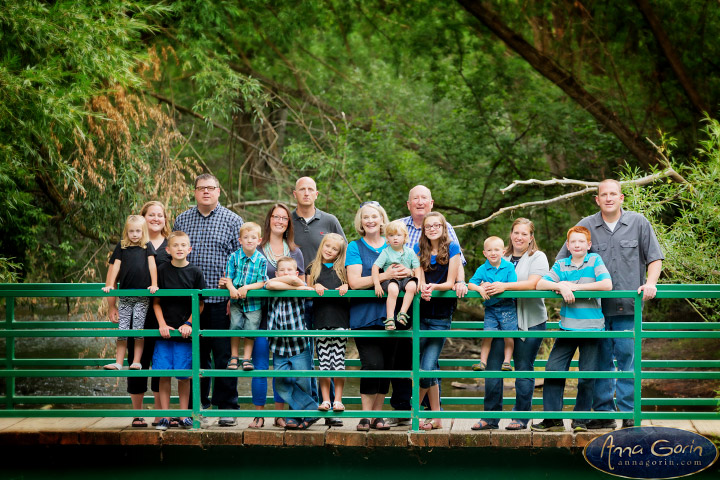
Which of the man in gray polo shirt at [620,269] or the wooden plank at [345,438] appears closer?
the wooden plank at [345,438]

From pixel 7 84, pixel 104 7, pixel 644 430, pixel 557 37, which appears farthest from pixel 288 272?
pixel 557 37

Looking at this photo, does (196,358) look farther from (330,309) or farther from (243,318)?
(330,309)

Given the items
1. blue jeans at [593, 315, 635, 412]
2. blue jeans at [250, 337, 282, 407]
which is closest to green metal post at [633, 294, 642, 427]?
blue jeans at [593, 315, 635, 412]

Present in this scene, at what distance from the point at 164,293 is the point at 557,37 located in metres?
10.3

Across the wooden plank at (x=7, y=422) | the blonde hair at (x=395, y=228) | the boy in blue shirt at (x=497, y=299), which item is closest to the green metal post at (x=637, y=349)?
the boy in blue shirt at (x=497, y=299)

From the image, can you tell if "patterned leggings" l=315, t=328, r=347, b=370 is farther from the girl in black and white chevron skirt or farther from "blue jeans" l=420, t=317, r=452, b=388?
"blue jeans" l=420, t=317, r=452, b=388

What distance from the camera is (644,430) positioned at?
16.7ft

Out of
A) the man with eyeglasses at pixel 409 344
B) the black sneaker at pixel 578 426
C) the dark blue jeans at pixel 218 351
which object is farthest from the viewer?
the dark blue jeans at pixel 218 351

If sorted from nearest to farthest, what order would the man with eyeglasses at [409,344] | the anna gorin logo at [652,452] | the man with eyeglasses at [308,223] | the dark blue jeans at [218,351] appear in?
the anna gorin logo at [652,452]
the man with eyeglasses at [409,344]
the dark blue jeans at [218,351]
the man with eyeglasses at [308,223]

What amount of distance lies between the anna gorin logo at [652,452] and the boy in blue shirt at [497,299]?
82cm

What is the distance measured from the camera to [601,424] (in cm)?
524

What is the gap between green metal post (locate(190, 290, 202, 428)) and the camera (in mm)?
5102

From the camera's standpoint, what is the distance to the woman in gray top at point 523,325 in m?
5.18

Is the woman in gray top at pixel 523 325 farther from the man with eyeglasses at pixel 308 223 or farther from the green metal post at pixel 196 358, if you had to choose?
the green metal post at pixel 196 358
